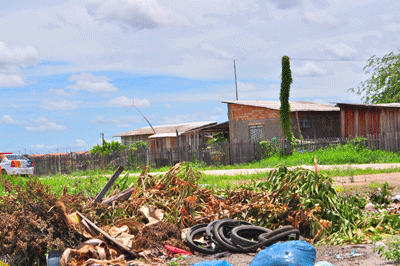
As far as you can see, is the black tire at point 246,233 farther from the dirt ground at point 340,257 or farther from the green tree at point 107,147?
the green tree at point 107,147

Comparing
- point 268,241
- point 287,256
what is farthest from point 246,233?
point 287,256

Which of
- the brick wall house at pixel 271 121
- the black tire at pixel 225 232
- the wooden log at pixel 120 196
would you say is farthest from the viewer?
the brick wall house at pixel 271 121

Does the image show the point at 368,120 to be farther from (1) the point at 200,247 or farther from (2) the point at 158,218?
(1) the point at 200,247

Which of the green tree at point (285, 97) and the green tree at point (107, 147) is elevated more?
the green tree at point (285, 97)

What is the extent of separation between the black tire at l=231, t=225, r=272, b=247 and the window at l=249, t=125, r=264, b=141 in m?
19.7

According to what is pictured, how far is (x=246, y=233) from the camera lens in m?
6.70

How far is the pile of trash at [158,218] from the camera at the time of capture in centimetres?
610

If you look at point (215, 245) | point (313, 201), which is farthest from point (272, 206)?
point (215, 245)

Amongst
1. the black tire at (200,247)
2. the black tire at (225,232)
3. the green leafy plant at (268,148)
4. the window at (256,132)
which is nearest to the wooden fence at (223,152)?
the green leafy plant at (268,148)

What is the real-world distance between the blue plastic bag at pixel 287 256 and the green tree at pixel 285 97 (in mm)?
18568

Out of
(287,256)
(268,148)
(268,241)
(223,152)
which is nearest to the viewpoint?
(287,256)

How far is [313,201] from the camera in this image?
7098 millimetres

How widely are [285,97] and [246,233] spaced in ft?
58.1

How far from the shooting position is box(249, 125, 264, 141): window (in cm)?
2616
